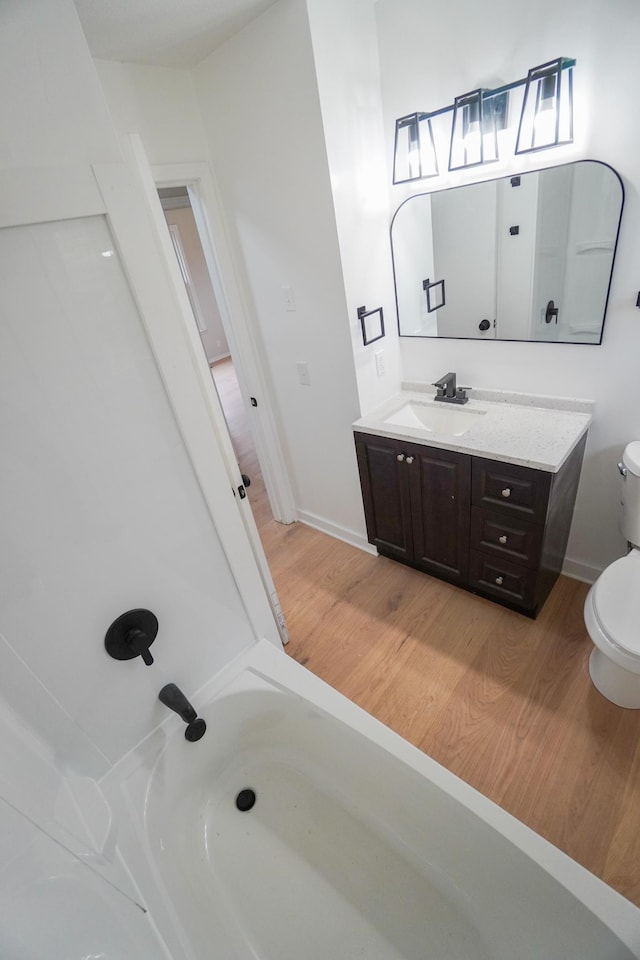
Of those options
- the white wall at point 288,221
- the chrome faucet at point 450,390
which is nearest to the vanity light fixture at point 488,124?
the white wall at point 288,221

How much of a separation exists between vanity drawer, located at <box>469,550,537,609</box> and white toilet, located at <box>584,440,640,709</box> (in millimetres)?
280

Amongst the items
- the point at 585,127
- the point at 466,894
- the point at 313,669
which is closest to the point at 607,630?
the point at 466,894

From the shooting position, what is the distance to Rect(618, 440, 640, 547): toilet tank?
1569 millimetres

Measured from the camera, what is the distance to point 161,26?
1447 millimetres

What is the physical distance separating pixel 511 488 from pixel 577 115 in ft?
4.35

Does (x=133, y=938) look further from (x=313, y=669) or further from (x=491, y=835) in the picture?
(x=313, y=669)

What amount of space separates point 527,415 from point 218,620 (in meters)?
1.57

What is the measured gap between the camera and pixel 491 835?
3.22 feet

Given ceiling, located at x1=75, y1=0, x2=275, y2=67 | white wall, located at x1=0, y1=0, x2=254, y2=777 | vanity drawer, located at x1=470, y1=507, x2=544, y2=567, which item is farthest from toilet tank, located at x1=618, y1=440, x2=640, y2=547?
ceiling, located at x1=75, y1=0, x2=275, y2=67

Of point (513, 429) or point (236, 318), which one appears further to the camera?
point (236, 318)

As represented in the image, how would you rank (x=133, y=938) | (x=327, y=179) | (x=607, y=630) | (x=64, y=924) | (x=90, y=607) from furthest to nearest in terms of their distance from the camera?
(x=327, y=179) < (x=607, y=630) < (x=90, y=607) < (x=133, y=938) < (x=64, y=924)

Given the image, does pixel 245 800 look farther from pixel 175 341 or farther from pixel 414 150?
pixel 414 150

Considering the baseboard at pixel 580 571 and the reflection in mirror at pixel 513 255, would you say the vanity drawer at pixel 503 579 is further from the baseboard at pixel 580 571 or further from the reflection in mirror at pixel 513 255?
the reflection in mirror at pixel 513 255

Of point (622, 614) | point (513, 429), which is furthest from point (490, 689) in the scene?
point (513, 429)
